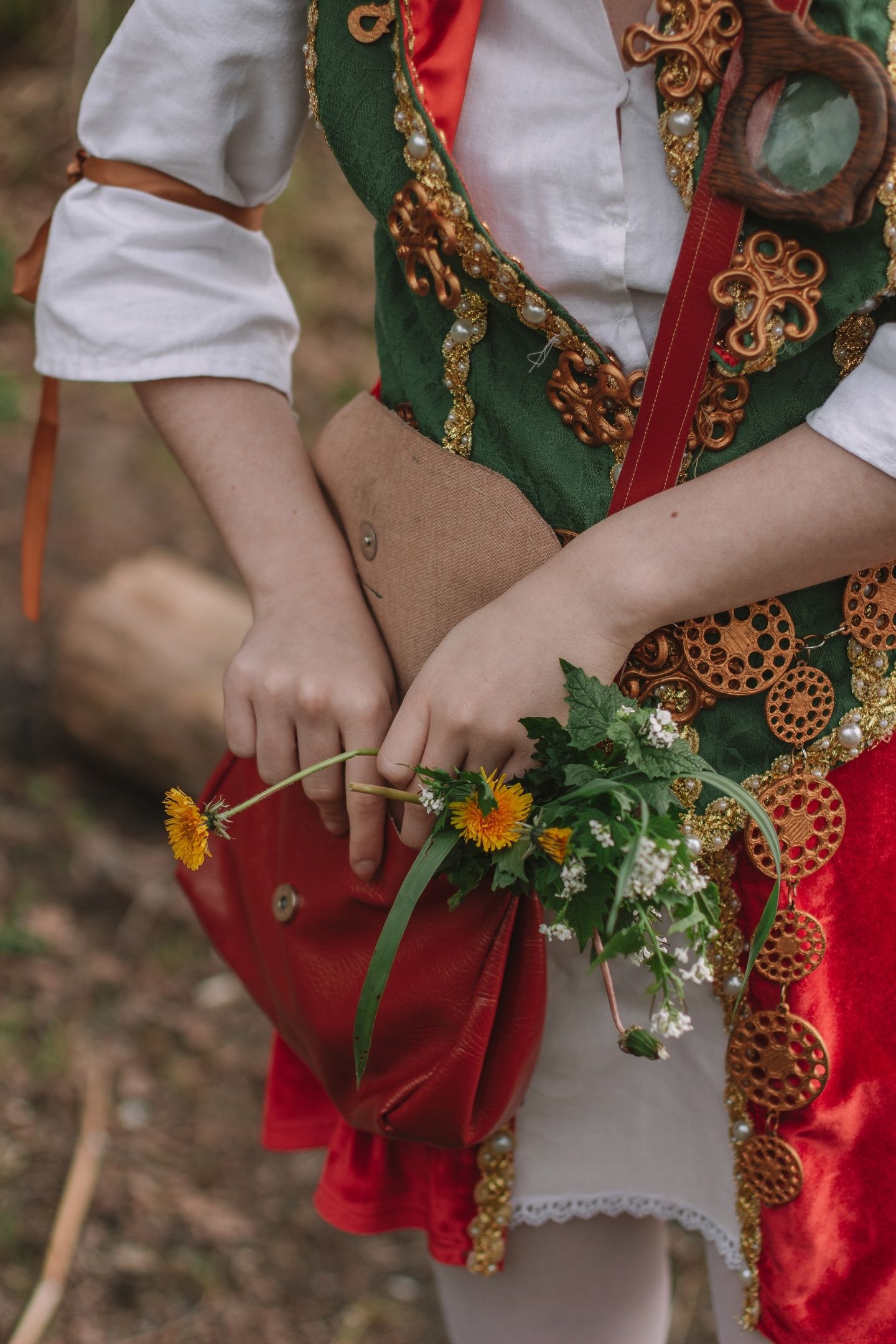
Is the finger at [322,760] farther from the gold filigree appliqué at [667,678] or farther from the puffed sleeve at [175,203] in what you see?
the puffed sleeve at [175,203]

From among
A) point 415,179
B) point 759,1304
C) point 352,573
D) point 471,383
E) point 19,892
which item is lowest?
point 19,892

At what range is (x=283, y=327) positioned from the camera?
42.1 inches

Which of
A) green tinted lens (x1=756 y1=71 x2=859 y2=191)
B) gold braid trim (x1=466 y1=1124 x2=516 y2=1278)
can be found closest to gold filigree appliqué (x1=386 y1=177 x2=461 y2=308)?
green tinted lens (x1=756 y1=71 x2=859 y2=191)

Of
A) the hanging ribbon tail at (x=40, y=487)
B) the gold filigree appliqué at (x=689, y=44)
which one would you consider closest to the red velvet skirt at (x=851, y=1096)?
the gold filigree appliqué at (x=689, y=44)

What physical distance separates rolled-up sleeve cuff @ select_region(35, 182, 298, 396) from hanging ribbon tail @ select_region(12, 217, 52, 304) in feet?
0.25

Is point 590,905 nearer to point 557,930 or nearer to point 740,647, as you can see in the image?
point 557,930

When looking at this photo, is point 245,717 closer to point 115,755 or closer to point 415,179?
point 415,179

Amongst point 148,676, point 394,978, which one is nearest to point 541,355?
point 394,978

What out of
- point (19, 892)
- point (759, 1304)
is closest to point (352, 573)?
point (759, 1304)

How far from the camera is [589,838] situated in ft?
2.27

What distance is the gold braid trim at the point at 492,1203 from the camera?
3.39 feet

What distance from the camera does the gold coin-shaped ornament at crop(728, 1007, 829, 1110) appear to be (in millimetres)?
834

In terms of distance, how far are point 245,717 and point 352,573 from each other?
0.14 m

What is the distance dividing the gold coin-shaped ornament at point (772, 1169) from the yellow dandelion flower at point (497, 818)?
0.33 metres
